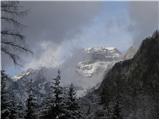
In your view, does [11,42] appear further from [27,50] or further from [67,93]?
[67,93]

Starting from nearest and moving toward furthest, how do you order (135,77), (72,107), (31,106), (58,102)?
(58,102)
(72,107)
(31,106)
(135,77)

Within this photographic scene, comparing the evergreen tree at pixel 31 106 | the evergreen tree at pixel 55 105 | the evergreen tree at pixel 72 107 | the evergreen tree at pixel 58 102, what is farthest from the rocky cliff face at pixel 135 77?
the evergreen tree at pixel 55 105

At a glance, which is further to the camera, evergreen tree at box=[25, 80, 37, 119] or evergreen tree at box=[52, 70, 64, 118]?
evergreen tree at box=[25, 80, 37, 119]

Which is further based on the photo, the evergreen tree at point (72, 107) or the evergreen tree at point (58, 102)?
the evergreen tree at point (72, 107)

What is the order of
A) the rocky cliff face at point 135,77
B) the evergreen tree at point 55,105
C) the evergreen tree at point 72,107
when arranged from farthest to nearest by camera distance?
the rocky cliff face at point 135,77
the evergreen tree at point 72,107
the evergreen tree at point 55,105

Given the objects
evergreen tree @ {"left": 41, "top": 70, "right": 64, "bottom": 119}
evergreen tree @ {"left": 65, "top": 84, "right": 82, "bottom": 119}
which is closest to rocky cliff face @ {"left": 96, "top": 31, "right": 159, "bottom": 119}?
evergreen tree @ {"left": 65, "top": 84, "right": 82, "bottom": 119}

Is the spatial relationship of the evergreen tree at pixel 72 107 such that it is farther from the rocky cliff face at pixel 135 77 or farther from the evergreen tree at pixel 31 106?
the rocky cliff face at pixel 135 77

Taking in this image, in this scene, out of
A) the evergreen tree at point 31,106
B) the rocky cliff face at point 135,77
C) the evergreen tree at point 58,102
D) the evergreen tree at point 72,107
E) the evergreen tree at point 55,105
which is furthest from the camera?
the rocky cliff face at point 135,77

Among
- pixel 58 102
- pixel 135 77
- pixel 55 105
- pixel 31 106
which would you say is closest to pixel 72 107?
pixel 58 102

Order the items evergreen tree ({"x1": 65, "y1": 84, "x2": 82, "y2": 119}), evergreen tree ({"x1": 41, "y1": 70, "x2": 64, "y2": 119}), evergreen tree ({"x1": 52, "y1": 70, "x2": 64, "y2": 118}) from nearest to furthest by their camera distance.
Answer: evergreen tree ({"x1": 52, "y1": 70, "x2": 64, "y2": 118})
evergreen tree ({"x1": 41, "y1": 70, "x2": 64, "y2": 119})
evergreen tree ({"x1": 65, "y1": 84, "x2": 82, "y2": 119})

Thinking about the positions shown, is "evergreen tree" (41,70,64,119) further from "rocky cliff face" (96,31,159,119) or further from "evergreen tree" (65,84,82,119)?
"rocky cliff face" (96,31,159,119)

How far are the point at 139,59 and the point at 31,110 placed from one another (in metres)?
106

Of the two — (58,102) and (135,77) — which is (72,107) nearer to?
(58,102)

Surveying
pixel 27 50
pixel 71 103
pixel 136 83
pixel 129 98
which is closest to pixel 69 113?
pixel 71 103
